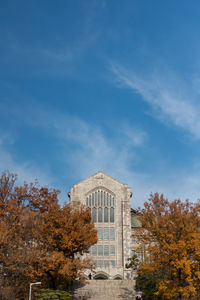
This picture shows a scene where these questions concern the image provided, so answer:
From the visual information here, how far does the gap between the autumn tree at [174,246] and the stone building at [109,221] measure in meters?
21.0

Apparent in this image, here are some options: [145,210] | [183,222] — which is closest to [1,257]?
[145,210]

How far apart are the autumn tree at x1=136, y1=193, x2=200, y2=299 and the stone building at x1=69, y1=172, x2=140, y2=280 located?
21014mm

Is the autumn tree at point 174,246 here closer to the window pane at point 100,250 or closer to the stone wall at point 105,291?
the stone wall at point 105,291

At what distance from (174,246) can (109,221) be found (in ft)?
91.8

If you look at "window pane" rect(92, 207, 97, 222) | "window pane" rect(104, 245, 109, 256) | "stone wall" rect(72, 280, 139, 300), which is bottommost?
→ "stone wall" rect(72, 280, 139, 300)

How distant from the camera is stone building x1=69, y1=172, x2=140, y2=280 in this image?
52075mm

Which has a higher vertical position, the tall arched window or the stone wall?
the tall arched window

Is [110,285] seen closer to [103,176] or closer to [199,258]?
[199,258]

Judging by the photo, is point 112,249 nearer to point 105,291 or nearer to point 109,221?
point 109,221

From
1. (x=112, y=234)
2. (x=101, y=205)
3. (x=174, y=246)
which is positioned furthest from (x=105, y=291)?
(x=101, y=205)

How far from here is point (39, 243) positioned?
33.5 metres

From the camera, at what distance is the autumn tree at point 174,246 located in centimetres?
2769

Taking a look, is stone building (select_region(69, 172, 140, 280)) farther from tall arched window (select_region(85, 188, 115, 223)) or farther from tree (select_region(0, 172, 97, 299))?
tree (select_region(0, 172, 97, 299))

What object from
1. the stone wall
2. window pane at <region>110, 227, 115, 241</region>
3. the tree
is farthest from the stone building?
the tree
